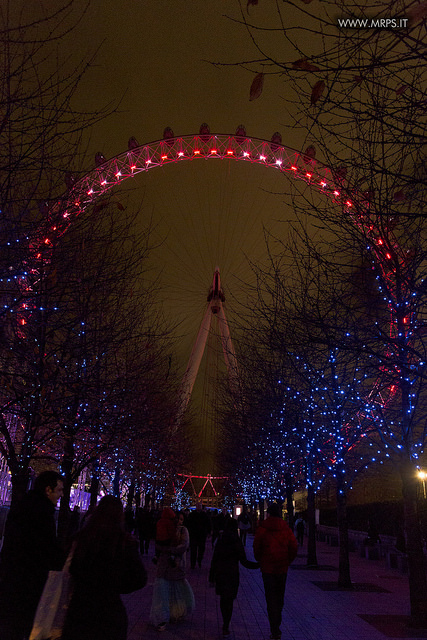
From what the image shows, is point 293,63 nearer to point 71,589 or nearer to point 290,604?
point 71,589

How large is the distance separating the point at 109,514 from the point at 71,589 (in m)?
0.54

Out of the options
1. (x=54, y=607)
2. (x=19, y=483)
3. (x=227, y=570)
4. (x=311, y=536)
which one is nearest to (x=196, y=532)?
(x=311, y=536)

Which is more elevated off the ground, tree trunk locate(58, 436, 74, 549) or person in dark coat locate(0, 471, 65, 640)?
tree trunk locate(58, 436, 74, 549)

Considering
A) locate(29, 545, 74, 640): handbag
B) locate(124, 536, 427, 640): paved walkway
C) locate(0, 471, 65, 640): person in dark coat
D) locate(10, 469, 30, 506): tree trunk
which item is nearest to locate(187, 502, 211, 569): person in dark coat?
locate(124, 536, 427, 640): paved walkway

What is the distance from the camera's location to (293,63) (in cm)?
455

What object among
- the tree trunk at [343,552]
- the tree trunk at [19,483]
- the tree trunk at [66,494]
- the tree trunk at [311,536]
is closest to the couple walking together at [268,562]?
the tree trunk at [19,483]

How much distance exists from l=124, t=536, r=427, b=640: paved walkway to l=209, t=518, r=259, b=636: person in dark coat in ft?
1.25

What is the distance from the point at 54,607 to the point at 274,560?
5.26 metres

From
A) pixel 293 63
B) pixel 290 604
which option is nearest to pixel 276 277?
pixel 290 604

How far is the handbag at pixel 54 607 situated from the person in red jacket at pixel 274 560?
16.7 ft

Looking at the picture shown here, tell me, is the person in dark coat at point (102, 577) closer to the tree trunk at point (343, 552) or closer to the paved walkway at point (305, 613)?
the paved walkway at point (305, 613)

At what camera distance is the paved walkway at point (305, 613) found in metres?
9.55

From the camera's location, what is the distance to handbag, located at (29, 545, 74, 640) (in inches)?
165

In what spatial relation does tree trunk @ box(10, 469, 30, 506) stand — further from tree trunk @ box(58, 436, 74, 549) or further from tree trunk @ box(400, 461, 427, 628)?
tree trunk @ box(400, 461, 427, 628)
